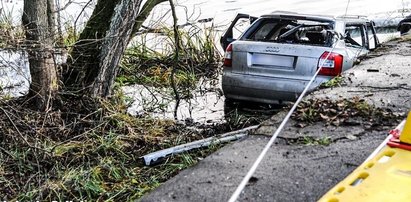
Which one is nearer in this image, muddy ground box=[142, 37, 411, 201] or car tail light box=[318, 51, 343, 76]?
muddy ground box=[142, 37, 411, 201]

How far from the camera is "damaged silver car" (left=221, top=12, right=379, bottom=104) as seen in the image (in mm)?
7230

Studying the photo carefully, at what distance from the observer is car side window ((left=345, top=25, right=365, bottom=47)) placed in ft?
27.4

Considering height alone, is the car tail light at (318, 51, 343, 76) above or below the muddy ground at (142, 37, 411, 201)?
above

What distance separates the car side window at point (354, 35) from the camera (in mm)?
8344

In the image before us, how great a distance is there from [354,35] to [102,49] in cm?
455

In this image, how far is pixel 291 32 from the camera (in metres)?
7.72

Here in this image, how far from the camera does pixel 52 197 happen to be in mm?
4738

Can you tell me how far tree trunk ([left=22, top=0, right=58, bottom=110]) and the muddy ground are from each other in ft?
9.11

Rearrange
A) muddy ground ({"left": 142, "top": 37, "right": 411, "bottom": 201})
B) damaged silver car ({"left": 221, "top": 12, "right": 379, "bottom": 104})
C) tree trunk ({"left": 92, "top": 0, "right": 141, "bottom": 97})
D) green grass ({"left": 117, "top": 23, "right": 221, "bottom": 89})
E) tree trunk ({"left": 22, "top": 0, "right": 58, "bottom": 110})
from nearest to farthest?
1. muddy ground ({"left": 142, "top": 37, "right": 411, "bottom": 201})
2. tree trunk ({"left": 22, "top": 0, "right": 58, "bottom": 110})
3. tree trunk ({"left": 92, "top": 0, "right": 141, "bottom": 97})
4. damaged silver car ({"left": 221, "top": 12, "right": 379, "bottom": 104})
5. green grass ({"left": 117, "top": 23, "right": 221, "bottom": 89})

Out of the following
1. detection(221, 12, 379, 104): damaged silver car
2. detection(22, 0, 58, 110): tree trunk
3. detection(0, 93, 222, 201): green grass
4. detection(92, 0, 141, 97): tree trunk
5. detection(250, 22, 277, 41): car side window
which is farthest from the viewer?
detection(250, 22, 277, 41): car side window

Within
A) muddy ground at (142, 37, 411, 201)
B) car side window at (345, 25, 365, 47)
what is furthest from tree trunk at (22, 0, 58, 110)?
car side window at (345, 25, 365, 47)

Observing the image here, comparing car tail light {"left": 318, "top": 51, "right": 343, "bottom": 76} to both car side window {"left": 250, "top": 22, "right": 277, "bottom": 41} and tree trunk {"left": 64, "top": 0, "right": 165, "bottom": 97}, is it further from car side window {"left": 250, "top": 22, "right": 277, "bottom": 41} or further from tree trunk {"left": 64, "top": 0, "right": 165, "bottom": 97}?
tree trunk {"left": 64, "top": 0, "right": 165, "bottom": 97}

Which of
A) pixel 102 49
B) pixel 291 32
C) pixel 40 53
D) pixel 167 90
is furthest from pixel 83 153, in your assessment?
pixel 291 32

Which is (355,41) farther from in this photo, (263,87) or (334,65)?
(263,87)
